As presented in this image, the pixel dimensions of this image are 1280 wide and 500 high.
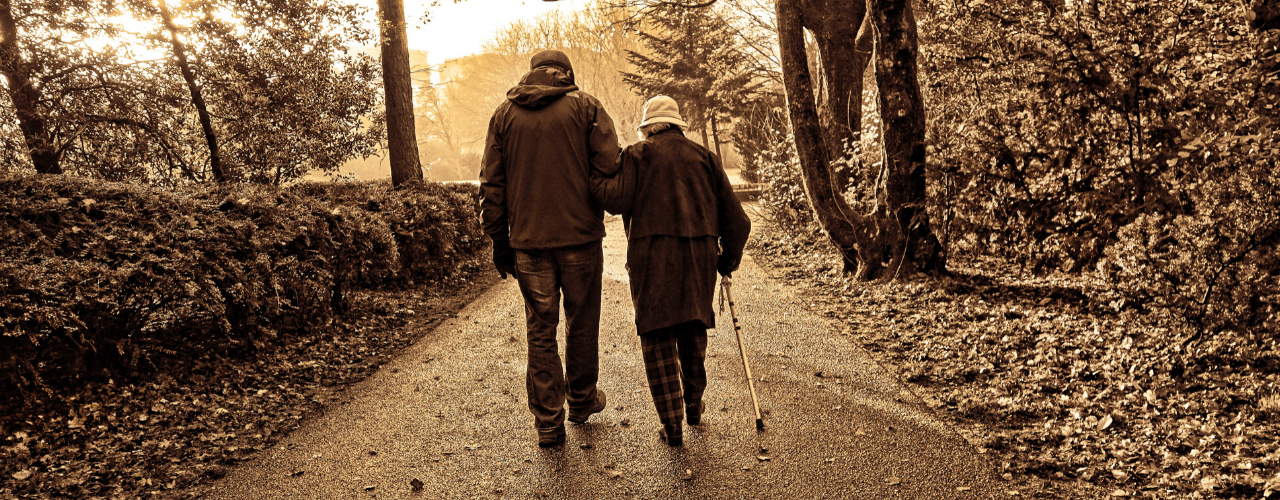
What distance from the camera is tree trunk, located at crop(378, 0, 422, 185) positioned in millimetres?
13406

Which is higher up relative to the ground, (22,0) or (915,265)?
(22,0)

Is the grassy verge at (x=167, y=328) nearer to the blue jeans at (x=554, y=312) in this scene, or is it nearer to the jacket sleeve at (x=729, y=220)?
the blue jeans at (x=554, y=312)

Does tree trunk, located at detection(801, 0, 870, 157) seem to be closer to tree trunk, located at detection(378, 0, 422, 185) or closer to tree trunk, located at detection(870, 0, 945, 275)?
tree trunk, located at detection(870, 0, 945, 275)

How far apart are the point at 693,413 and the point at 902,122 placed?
194 inches

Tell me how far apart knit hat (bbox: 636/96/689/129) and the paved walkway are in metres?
1.73

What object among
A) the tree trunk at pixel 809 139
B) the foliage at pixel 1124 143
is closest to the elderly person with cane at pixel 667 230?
the foliage at pixel 1124 143

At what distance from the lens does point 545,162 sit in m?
4.41

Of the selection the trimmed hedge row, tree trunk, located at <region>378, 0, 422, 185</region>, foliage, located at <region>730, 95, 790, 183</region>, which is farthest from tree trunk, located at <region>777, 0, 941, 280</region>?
foliage, located at <region>730, 95, 790, 183</region>

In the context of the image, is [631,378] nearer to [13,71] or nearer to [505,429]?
[505,429]

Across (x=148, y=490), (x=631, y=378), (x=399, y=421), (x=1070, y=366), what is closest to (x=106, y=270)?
(x=148, y=490)

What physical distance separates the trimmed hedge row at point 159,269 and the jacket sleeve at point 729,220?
11.6ft

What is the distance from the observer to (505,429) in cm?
495

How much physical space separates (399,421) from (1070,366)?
4.40m

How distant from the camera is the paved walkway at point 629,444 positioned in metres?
4.00
